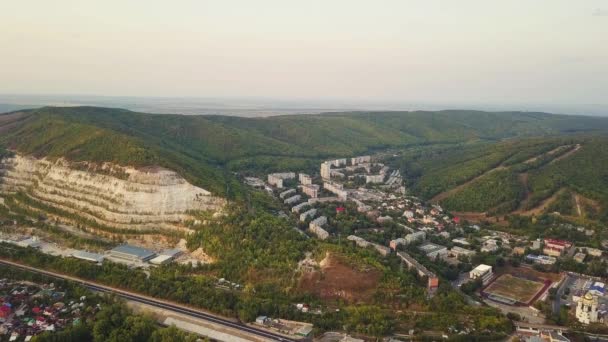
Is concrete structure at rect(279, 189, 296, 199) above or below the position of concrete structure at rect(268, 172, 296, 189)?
below

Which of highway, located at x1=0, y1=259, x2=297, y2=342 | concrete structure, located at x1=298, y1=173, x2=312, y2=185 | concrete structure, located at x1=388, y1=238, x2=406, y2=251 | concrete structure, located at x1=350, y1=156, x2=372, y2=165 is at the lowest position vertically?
highway, located at x1=0, y1=259, x2=297, y2=342

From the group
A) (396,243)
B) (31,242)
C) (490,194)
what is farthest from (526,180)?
(31,242)

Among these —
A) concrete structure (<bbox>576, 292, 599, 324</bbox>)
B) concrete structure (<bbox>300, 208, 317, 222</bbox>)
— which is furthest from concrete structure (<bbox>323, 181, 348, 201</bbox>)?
concrete structure (<bbox>576, 292, 599, 324</bbox>)

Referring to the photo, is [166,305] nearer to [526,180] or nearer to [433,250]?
[433,250]

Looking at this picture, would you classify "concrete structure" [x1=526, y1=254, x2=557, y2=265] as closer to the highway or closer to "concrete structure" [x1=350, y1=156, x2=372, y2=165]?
the highway

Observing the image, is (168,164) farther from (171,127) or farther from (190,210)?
(171,127)
